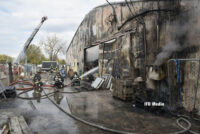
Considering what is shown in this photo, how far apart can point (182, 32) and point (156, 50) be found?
1.95 metres

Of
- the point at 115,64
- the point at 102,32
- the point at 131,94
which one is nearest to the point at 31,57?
the point at 102,32

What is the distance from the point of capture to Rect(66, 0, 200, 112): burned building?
561cm

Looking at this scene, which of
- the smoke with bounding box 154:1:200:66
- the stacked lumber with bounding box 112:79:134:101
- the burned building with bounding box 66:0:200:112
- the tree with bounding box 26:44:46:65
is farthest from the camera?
the tree with bounding box 26:44:46:65

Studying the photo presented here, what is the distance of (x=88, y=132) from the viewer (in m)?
4.16

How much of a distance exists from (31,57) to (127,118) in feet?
164

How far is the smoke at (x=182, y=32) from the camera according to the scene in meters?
5.46

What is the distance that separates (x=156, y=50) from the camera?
783 centimetres

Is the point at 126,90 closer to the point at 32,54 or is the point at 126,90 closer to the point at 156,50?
the point at 156,50

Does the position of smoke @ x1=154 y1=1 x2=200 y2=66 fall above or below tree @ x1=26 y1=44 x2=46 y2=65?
below

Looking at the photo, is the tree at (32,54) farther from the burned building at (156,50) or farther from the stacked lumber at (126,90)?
the stacked lumber at (126,90)

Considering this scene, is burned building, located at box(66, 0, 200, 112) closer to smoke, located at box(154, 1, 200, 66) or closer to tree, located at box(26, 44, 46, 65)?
smoke, located at box(154, 1, 200, 66)

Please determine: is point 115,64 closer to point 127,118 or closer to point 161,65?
point 161,65

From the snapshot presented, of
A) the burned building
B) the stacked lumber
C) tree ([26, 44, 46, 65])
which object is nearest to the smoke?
the burned building

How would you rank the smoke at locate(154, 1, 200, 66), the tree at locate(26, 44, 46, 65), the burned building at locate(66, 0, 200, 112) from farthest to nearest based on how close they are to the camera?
the tree at locate(26, 44, 46, 65), the burned building at locate(66, 0, 200, 112), the smoke at locate(154, 1, 200, 66)
